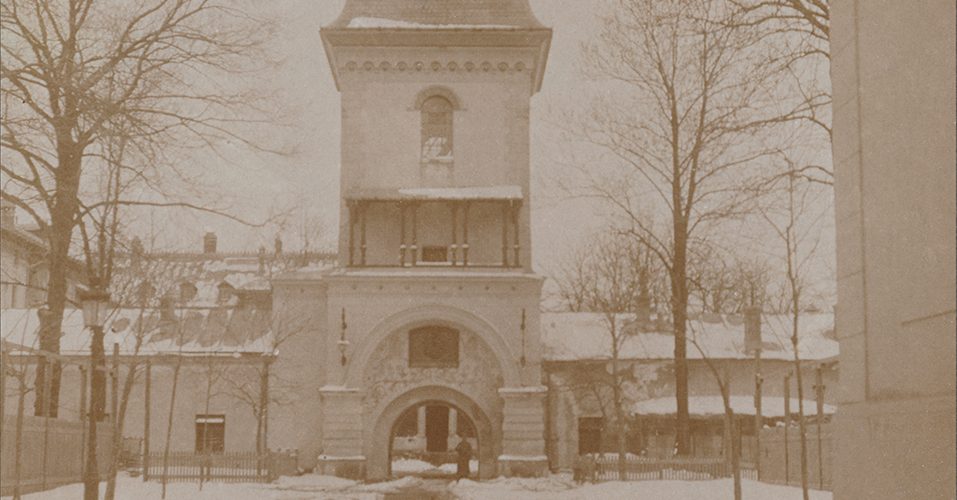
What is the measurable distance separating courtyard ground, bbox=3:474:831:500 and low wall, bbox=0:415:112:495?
3.31 m

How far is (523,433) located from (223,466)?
9468 millimetres

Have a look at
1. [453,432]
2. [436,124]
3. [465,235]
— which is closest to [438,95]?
[436,124]

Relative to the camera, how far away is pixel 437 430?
55.0 metres

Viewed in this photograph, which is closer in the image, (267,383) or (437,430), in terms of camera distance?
(267,383)

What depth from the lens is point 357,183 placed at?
3684cm

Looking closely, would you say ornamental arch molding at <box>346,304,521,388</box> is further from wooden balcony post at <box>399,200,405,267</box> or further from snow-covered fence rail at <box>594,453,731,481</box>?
snow-covered fence rail at <box>594,453,731,481</box>

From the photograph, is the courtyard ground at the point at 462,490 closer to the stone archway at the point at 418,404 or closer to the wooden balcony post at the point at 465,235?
the stone archway at the point at 418,404

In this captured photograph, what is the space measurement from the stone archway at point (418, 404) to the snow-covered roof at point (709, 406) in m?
10.4

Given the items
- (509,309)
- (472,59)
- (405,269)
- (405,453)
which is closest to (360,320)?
(405,269)

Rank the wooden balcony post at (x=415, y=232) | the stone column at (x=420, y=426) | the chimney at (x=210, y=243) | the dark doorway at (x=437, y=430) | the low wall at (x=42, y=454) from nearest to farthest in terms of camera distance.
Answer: the low wall at (x=42, y=454) < the wooden balcony post at (x=415, y=232) < the dark doorway at (x=437, y=430) < the stone column at (x=420, y=426) < the chimney at (x=210, y=243)

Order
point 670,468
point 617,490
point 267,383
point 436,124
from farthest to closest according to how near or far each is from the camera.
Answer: point 267,383
point 436,124
point 670,468
point 617,490

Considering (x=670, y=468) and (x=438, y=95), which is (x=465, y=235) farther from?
(x=670, y=468)

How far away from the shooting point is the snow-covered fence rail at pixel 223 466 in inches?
1364

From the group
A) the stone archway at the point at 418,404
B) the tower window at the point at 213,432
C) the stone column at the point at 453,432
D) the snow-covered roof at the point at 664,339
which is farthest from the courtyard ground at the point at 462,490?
the stone column at the point at 453,432
